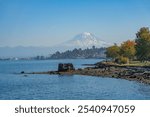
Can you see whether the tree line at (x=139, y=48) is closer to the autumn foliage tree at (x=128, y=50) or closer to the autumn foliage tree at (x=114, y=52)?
the autumn foliage tree at (x=128, y=50)

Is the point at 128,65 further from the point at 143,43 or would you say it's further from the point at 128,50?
the point at 128,50

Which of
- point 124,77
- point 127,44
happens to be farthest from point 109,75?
point 127,44

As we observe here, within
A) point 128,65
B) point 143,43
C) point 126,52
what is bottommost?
point 128,65

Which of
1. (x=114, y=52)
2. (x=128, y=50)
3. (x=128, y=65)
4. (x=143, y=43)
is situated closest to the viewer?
(x=128, y=65)

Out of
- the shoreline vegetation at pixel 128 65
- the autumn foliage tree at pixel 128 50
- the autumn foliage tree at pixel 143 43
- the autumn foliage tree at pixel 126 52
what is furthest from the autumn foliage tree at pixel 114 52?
the autumn foliage tree at pixel 143 43

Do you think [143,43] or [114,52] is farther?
[114,52]

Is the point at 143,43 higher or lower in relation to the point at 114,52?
higher

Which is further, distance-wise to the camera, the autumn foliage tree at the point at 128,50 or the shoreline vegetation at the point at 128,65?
the autumn foliage tree at the point at 128,50

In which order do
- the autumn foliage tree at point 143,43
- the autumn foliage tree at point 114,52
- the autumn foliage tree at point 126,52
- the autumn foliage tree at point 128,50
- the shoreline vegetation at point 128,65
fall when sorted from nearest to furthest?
the shoreline vegetation at point 128,65 → the autumn foliage tree at point 143,43 → the autumn foliage tree at point 126,52 → the autumn foliage tree at point 128,50 → the autumn foliage tree at point 114,52

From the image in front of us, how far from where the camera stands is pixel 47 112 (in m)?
17.7

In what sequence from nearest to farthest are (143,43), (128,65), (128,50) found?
(128,65), (143,43), (128,50)

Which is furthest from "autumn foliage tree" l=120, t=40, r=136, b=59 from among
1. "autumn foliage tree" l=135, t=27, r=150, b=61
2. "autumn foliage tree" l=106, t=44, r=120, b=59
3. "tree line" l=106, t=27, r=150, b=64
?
"autumn foliage tree" l=135, t=27, r=150, b=61

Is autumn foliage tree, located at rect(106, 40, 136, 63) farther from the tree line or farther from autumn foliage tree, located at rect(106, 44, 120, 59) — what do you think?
autumn foliage tree, located at rect(106, 44, 120, 59)

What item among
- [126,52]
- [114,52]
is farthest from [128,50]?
[114,52]
